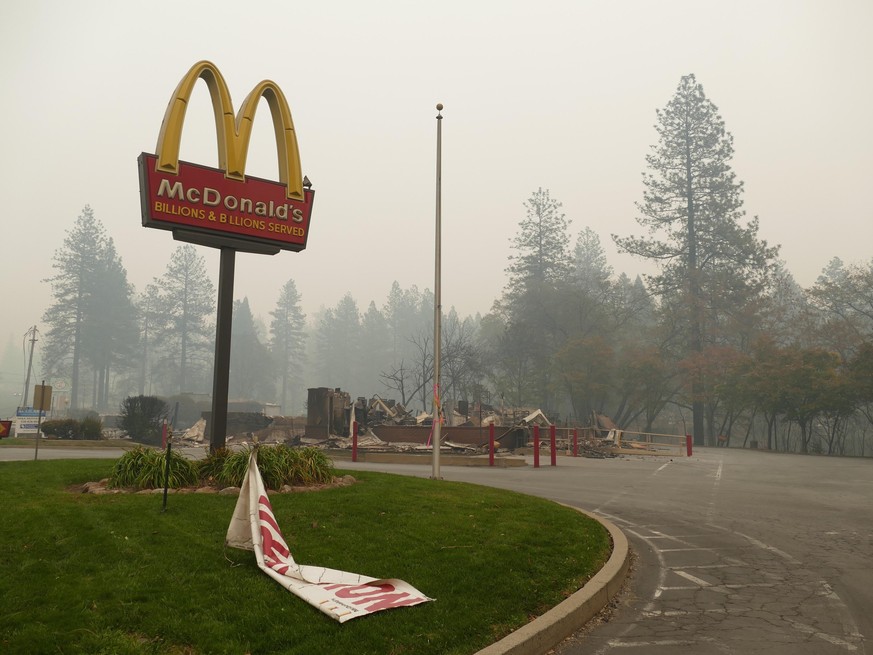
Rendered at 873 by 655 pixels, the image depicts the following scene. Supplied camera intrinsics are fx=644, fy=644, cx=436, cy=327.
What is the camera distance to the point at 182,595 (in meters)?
5.30

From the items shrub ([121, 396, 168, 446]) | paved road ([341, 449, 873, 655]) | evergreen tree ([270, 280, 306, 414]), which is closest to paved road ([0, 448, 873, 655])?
paved road ([341, 449, 873, 655])

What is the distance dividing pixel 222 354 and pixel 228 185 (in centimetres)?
349

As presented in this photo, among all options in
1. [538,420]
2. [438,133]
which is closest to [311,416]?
[538,420]

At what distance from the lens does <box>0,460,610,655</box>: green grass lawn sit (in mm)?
4578

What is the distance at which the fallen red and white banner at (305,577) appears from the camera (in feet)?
17.1

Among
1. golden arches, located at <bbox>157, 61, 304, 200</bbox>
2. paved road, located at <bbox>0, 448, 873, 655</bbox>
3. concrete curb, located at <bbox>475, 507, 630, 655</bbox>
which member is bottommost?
paved road, located at <bbox>0, 448, 873, 655</bbox>

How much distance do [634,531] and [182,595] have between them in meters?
7.25

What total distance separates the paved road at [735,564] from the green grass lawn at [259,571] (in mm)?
779

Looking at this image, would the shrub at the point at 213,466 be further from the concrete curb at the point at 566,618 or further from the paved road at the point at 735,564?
the concrete curb at the point at 566,618

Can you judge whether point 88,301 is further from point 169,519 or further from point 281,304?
point 169,519

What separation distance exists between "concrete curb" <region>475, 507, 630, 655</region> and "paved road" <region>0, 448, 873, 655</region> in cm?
14

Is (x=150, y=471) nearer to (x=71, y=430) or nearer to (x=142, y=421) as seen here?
(x=142, y=421)

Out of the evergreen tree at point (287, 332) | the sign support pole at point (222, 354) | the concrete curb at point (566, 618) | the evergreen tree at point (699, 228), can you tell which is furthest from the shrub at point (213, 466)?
the evergreen tree at point (287, 332)

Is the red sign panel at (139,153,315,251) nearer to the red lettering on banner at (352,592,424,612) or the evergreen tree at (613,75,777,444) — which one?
the red lettering on banner at (352,592,424,612)
